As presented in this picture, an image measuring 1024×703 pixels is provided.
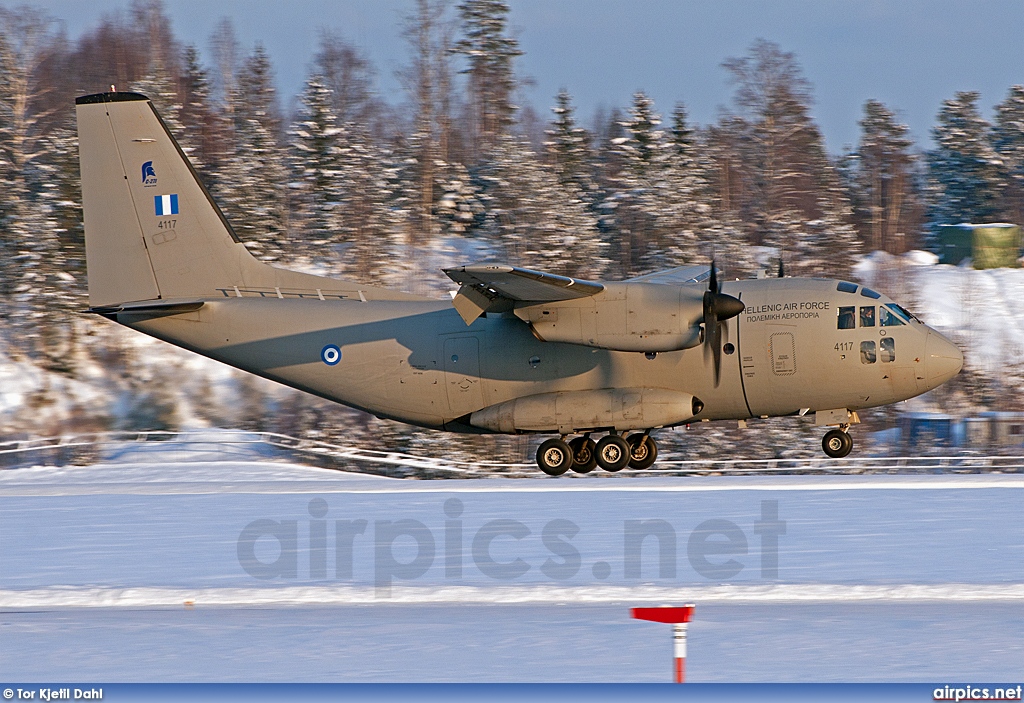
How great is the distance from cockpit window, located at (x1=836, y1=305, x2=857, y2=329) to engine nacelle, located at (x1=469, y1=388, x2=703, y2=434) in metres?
2.72

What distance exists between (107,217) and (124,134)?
161cm

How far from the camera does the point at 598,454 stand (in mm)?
21812

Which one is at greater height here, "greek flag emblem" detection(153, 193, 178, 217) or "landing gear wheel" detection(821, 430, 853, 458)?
"greek flag emblem" detection(153, 193, 178, 217)

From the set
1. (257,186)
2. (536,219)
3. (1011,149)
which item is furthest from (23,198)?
(1011,149)

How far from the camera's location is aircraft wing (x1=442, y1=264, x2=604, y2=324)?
62.0 feet

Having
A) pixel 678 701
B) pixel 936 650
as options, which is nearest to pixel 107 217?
pixel 936 650

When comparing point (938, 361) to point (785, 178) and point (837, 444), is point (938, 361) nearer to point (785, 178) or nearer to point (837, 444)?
point (837, 444)

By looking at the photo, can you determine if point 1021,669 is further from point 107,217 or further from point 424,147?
point 424,147

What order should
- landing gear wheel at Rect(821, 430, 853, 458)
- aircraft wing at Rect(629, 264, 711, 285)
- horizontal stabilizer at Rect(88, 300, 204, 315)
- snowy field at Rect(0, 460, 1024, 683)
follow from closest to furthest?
snowy field at Rect(0, 460, 1024, 683) < landing gear wheel at Rect(821, 430, 853, 458) < horizontal stabilizer at Rect(88, 300, 204, 315) < aircraft wing at Rect(629, 264, 711, 285)

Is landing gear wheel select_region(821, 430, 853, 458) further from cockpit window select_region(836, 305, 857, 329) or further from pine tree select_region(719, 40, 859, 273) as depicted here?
pine tree select_region(719, 40, 859, 273)

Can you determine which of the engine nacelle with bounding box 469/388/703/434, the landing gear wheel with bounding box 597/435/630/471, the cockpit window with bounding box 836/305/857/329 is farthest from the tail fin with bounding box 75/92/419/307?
the cockpit window with bounding box 836/305/857/329

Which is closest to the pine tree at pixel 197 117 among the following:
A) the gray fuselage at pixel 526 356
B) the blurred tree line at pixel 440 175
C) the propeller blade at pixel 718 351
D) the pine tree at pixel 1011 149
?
the blurred tree line at pixel 440 175

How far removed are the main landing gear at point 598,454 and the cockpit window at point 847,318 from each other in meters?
3.96

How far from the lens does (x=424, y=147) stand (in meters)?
55.5
